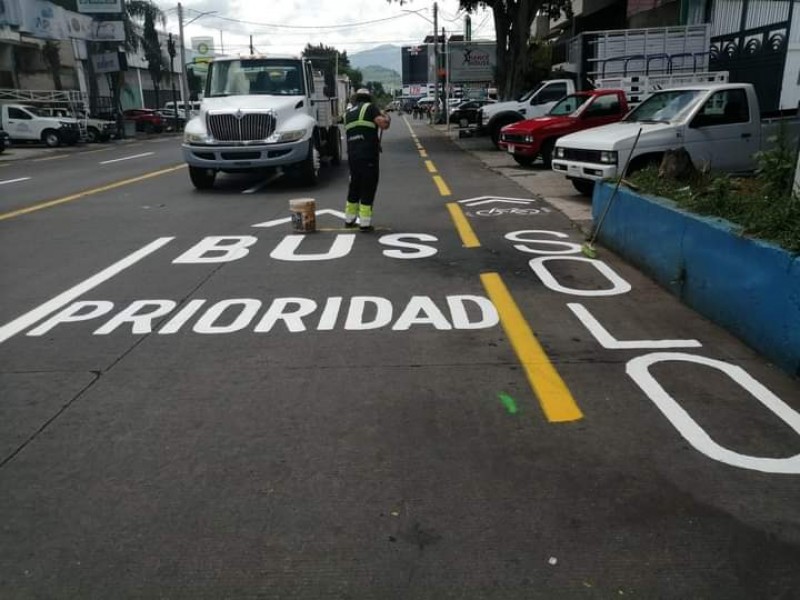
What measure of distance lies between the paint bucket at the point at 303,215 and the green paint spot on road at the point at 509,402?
5595 millimetres

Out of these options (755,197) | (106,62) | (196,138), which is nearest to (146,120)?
(106,62)

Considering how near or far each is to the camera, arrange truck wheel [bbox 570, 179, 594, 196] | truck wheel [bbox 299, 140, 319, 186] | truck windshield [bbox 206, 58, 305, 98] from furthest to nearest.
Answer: truck windshield [bbox 206, 58, 305, 98]
truck wheel [bbox 299, 140, 319, 186]
truck wheel [bbox 570, 179, 594, 196]

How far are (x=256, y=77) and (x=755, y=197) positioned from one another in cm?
1127

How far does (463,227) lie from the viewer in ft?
31.7

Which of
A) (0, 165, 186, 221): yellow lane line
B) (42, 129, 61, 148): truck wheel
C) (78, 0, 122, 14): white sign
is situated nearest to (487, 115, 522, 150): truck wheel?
(0, 165, 186, 221): yellow lane line

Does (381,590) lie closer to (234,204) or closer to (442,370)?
(442,370)

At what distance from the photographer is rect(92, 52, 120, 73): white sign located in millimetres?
40000

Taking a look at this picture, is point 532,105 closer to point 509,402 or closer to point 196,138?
point 196,138

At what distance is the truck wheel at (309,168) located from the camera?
45.2 feet

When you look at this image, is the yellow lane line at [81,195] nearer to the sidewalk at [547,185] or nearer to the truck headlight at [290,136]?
the truck headlight at [290,136]

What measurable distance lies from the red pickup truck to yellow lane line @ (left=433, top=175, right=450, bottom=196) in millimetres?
2445

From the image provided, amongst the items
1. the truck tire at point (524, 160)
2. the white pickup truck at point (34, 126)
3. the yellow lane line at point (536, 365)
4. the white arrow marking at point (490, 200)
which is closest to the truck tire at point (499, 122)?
the truck tire at point (524, 160)

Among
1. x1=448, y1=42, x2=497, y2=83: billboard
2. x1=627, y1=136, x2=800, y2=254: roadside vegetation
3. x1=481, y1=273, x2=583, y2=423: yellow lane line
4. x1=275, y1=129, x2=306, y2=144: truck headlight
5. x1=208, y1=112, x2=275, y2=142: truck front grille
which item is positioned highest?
x1=448, y1=42, x2=497, y2=83: billboard

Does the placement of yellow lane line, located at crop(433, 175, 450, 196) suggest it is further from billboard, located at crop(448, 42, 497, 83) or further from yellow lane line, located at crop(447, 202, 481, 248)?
billboard, located at crop(448, 42, 497, 83)
